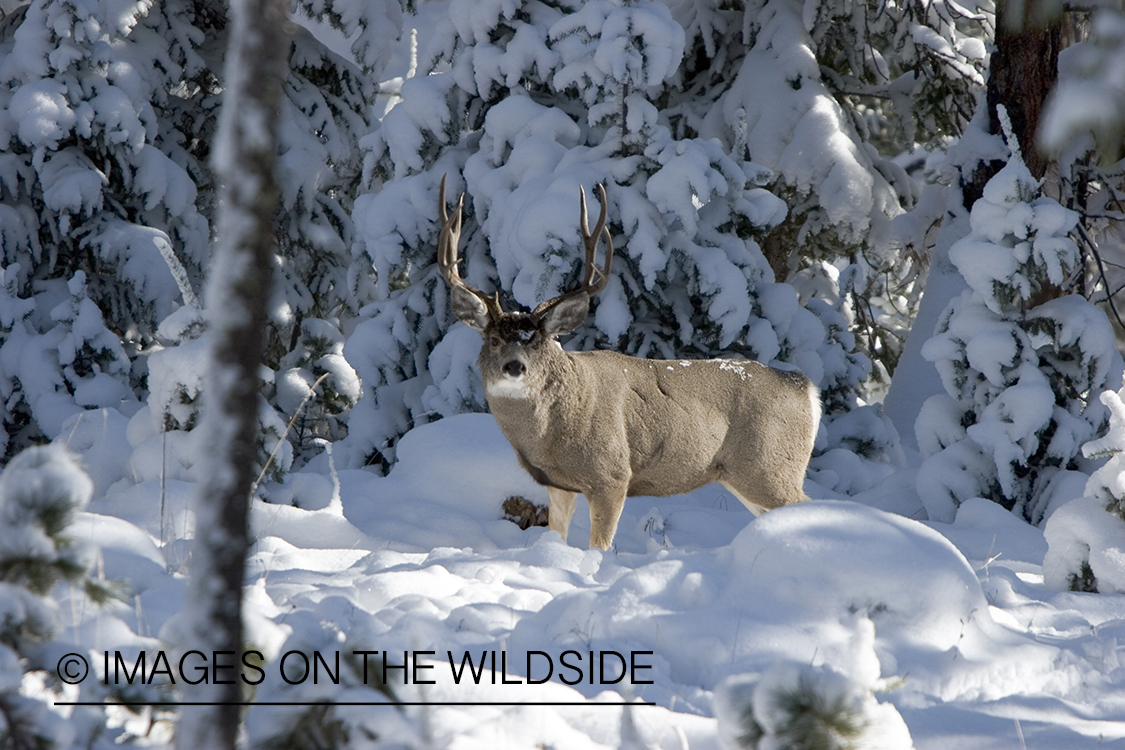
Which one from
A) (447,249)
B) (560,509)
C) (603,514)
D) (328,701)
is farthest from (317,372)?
(328,701)

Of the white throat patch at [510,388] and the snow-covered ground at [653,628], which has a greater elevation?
the snow-covered ground at [653,628]

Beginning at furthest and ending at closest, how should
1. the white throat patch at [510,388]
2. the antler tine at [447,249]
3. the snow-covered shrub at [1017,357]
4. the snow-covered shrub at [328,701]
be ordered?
the snow-covered shrub at [1017,357], the antler tine at [447,249], the white throat patch at [510,388], the snow-covered shrub at [328,701]

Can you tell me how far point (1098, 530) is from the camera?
473 centimetres

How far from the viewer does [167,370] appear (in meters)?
5.64

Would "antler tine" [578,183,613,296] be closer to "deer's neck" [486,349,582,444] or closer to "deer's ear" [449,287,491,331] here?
"deer's neck" [486,349,582,444]

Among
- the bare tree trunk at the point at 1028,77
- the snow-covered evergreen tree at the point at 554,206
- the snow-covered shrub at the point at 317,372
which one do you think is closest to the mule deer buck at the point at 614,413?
the snow-covered evergreen tree at the point at 554,206

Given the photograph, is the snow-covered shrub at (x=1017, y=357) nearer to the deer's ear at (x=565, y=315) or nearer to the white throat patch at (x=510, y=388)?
the deer's ear at (x=565, y=315)

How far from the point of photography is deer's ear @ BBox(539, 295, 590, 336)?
5.63 meters

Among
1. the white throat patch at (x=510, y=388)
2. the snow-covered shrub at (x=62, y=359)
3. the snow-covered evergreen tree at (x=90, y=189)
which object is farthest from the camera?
the snow-covered shrub at (x=62, y=359)

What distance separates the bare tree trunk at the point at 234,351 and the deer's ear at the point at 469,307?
12.9 feet

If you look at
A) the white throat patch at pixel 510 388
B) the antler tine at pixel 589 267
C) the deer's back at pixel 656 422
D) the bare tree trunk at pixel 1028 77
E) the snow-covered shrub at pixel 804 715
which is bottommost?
the deer's back at pixel 656 422

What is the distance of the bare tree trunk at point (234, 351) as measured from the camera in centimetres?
158

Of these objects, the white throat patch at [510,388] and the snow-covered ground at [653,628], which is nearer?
the snow-covered ground at [653,628]

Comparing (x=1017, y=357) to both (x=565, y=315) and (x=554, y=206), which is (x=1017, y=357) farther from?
(x=565, y=315)
